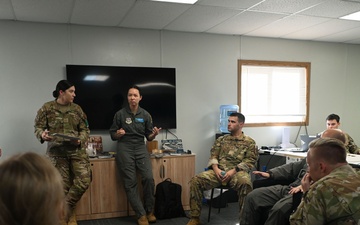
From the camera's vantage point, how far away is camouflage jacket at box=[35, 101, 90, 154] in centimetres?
327

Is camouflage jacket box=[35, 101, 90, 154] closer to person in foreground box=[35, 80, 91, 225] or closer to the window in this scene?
person in foreground box=[35, 80, 91, 225]

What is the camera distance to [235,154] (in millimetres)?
3576

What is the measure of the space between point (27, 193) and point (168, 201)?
3183 millimetres

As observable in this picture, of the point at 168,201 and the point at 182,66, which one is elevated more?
the point at 182,66

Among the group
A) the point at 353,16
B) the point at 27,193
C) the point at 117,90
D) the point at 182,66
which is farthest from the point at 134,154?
the point at 353,16

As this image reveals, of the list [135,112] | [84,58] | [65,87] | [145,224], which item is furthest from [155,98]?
[145,224]

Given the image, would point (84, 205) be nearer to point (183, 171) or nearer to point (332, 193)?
point (183, 171)

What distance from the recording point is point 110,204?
149 inches

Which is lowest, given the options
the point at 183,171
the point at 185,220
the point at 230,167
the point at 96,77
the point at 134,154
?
the point at 185,220

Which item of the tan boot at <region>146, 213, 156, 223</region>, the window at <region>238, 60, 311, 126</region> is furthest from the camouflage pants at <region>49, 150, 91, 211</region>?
the window at <region>238, 60, 311, 126</region>

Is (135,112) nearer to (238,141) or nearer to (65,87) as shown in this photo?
(65,87)

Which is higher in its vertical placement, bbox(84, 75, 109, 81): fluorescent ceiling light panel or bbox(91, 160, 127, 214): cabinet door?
bbox(84, 75, 109, 81): fluorescent ceiling light panel

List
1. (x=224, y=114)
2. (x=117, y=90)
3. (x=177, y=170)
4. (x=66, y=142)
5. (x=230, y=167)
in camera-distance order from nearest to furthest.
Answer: (x=66, y=142) → (x=230, y=167) → (x=177, y=170) → (x=117, y=90) → (x=224, y=114)

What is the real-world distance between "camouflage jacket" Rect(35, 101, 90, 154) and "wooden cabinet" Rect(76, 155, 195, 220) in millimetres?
468
